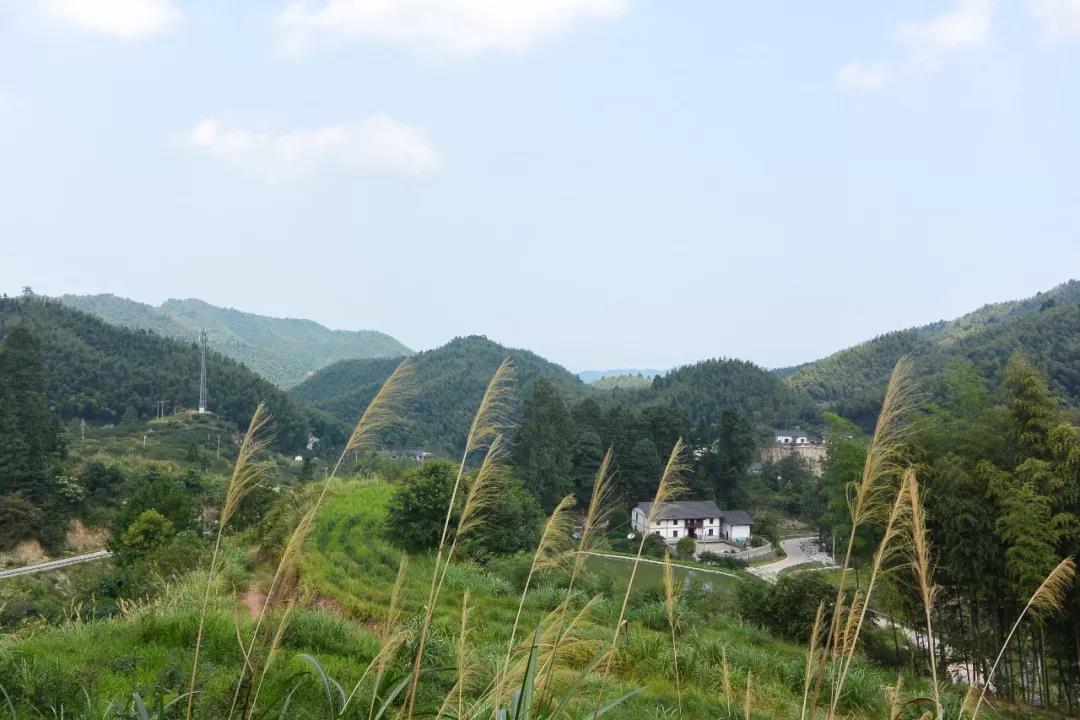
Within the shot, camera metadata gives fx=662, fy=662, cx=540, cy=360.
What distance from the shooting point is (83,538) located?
3381 centimetres

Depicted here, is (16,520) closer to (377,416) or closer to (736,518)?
(377,416)

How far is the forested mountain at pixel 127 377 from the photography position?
66.2 m

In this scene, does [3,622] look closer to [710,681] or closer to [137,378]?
[710,681]

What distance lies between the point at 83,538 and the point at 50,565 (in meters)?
5.53

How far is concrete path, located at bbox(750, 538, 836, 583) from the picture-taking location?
116 feet

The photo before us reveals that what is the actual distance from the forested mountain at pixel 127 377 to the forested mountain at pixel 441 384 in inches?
470

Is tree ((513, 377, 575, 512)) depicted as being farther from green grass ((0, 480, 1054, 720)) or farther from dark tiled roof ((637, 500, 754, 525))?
green grass ((0, 480, 1054, 720))

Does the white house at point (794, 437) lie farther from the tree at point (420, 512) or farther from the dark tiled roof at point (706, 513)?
the tree at point (420, 512)

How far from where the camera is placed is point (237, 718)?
2863mm

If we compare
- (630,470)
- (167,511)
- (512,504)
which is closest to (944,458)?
(512,504)

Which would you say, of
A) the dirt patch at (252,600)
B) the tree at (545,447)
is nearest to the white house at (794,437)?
the tree at (545,447)

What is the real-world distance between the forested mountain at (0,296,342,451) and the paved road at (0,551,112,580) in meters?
28.7

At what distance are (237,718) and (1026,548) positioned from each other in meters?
9.67

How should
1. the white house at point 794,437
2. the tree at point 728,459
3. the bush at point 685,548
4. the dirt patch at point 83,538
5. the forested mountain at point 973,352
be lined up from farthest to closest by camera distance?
the white house at point 794,437
the forested mountain at point 973,352
the tree at point 728,459
the bush at point 685,548
the dirt patch at point 83,538
